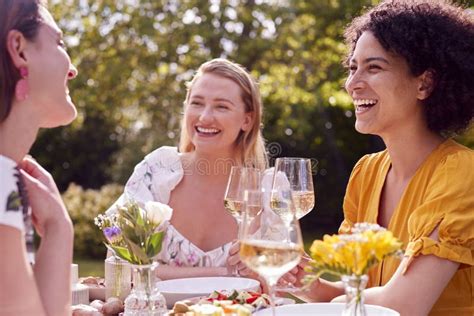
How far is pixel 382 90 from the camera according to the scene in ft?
9.66

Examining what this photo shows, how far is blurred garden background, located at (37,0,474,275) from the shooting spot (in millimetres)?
12695

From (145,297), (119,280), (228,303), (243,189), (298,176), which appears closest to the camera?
(228,303)

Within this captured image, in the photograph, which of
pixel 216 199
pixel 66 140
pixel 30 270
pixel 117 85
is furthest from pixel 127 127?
pixel 30 270

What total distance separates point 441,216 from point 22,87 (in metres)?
1.55

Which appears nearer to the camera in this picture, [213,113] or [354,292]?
[354,292]

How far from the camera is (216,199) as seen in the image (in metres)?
4.03

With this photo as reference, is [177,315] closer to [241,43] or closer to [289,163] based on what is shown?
[289,163]

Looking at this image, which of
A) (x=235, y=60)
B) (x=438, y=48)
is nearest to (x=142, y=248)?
(x=438, y=48)

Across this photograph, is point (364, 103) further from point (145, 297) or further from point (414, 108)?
point (145, 297)

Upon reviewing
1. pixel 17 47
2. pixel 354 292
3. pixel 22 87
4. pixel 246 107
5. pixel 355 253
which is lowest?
pixel 354 292

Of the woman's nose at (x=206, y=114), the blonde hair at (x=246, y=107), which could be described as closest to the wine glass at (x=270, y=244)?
the woman's nose at (x=206, y=114)

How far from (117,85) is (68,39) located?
4.50ft

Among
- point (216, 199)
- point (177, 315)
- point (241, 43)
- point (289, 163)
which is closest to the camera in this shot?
point (177, 315)

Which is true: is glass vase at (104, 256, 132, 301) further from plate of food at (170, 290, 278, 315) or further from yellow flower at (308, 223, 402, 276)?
yellow flower at (308, 223, 402, 276)
